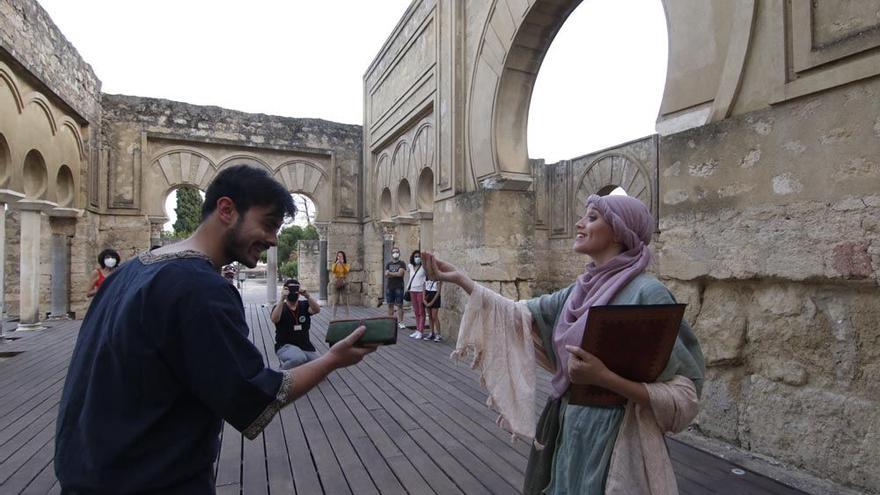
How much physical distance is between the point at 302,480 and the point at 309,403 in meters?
1.40

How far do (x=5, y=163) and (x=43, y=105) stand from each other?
147 cm

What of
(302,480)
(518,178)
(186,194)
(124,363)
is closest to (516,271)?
(518,178)

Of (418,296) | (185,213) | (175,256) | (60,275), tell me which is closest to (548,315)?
(175,256)

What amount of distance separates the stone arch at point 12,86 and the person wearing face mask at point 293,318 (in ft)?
18.5

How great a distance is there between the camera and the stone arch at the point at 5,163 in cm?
665

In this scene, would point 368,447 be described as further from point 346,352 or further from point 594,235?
point 594,235

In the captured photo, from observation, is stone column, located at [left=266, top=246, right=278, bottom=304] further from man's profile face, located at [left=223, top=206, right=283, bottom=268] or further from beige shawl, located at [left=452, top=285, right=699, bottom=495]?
man's profile face, located at [left=223, top=206, right=283, bottom=268]

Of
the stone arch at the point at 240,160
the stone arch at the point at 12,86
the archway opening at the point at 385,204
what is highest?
the stone arch at the point at 12,86

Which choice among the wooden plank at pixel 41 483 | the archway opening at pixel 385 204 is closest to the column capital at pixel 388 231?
the archway opening at pixel 385 204

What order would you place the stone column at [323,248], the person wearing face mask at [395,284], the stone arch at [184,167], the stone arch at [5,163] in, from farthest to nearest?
the stone column at [323,248] → the stone arch at [184,167] → the person wearing face mask at [395,284] → the stone arch at [5,163]

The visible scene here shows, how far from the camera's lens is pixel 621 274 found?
4.88 feet

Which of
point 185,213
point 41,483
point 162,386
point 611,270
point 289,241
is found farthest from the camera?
point 289,241

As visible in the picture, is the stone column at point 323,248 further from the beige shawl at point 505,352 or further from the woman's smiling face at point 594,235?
the woman's smiling face at point 594,235

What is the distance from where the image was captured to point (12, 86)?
265 inches
